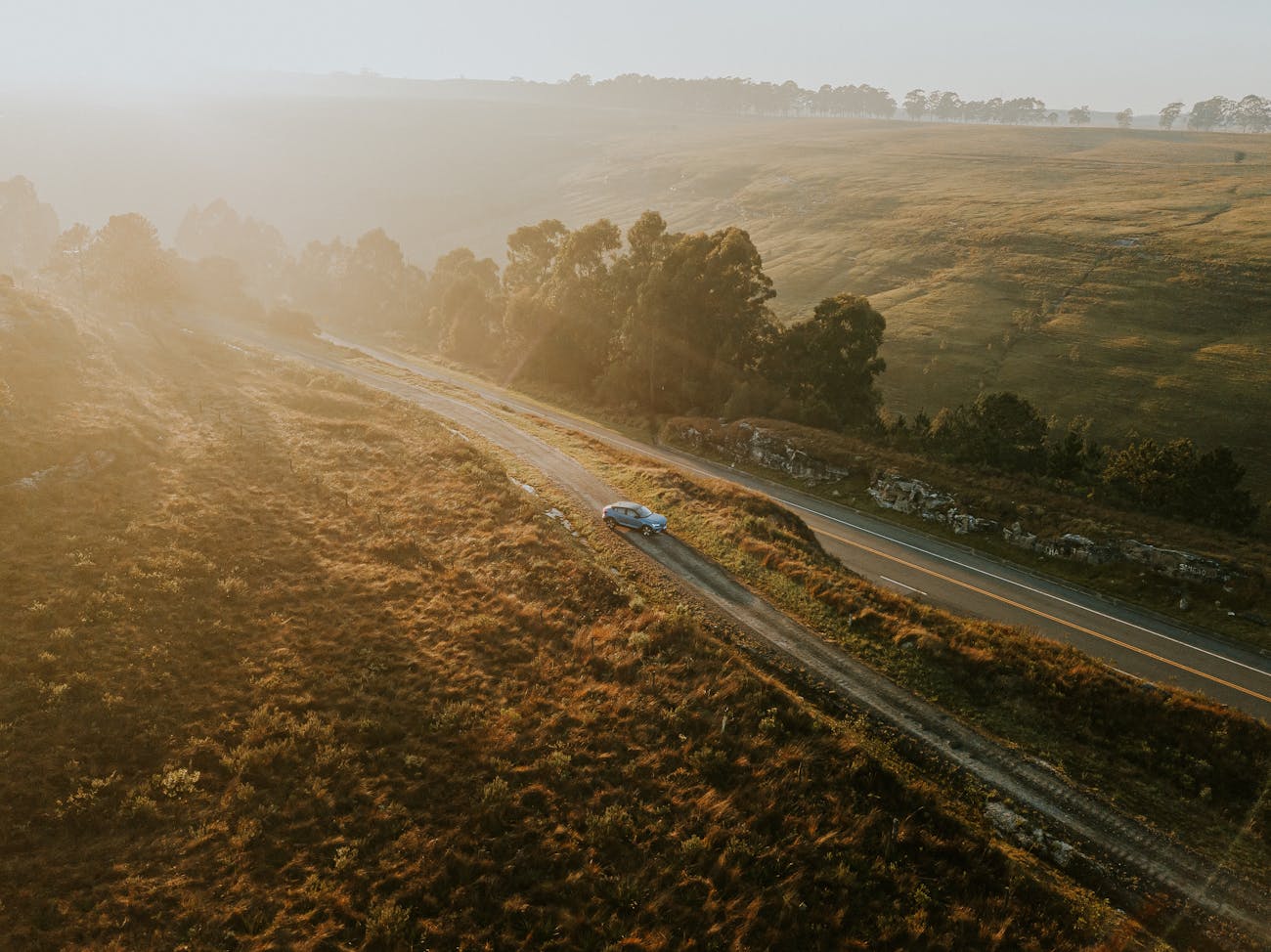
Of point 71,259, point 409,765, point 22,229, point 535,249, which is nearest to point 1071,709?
point 409,765

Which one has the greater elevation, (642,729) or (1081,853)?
(642,729)

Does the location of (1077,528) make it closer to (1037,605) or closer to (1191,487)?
(1037,605)

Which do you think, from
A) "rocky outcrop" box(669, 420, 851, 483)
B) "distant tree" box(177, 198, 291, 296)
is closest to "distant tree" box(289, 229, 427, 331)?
"distant tree" box(177, 198, 291, 296)

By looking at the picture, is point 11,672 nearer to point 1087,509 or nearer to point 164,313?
point 1087,509

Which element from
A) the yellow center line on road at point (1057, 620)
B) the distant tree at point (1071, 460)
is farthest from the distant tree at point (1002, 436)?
the yellow center line on road at point (1057, 620)

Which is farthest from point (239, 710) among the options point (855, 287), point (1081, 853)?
point (855, 287)

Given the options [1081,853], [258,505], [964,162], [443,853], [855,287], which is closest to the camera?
[443,853]

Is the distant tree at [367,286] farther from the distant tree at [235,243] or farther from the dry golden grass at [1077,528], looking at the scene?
the dry golden grass at [1077,528]
